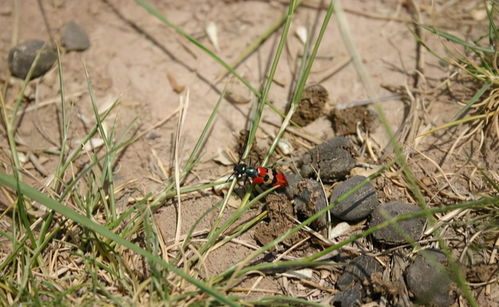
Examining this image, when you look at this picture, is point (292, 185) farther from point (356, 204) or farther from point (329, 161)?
point (356, 204)

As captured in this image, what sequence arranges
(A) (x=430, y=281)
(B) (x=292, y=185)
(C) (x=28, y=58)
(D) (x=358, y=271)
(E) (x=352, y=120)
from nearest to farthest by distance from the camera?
1. (A) (x=430, y=281)
2. (D) (x=358, y=271)
3. (B) (x=292, y=185)
4. (E) (x=352, y=120)
5. (C) (x=28, y=58)

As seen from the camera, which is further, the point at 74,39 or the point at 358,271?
the point at 74,39

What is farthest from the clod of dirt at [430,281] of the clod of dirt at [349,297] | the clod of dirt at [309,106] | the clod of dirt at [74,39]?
the clod of dirt at [74,39]

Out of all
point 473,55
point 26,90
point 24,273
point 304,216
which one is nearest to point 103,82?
point 26,90

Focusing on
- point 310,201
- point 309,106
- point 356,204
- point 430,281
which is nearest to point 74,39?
point 309,106

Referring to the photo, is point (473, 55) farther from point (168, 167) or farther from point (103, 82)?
point (103, 82)

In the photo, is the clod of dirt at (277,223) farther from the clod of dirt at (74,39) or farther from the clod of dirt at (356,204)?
the clod of dirt at (74,39)
